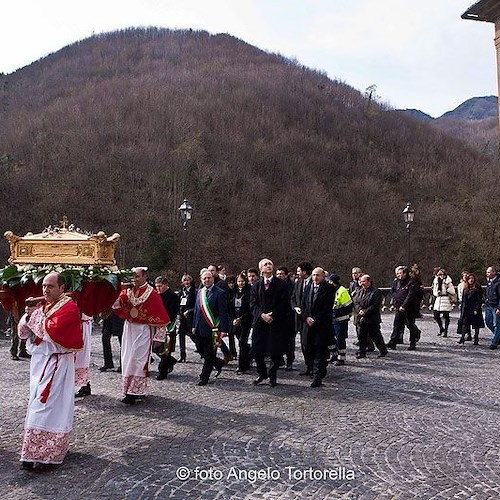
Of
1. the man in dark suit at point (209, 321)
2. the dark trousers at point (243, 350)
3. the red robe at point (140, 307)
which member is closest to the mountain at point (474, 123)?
the dark trousers at point (243, 350)

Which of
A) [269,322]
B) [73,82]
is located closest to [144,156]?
[73,82]

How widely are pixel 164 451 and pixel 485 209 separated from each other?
40179 millimetres

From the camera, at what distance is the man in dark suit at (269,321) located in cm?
950

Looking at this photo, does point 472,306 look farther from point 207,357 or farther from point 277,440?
point 277,440

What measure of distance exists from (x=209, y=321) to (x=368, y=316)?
3.99 meters

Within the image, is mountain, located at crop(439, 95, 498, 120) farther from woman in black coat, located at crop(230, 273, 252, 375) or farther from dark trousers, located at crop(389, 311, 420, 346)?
woman in black coat, located at crop(230, 273, 252, 375)

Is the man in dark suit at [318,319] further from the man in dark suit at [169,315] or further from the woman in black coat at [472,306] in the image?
the woman in black coat at [472,306]

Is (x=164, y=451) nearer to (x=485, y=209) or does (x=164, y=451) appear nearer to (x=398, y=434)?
(x=398, y=434)

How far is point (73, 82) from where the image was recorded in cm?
8700

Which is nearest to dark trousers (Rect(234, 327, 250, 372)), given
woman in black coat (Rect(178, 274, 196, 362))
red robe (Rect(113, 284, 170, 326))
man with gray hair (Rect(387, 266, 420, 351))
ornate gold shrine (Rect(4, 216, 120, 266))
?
woman in black coat (Rect(178, 274, 196, 362))

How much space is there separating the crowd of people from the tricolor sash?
2 cm

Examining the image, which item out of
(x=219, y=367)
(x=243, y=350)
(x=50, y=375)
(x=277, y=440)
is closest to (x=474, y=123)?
(x=243, y=350)

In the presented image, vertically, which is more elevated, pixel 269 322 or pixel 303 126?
pixel 303 126

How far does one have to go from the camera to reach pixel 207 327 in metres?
9.88
